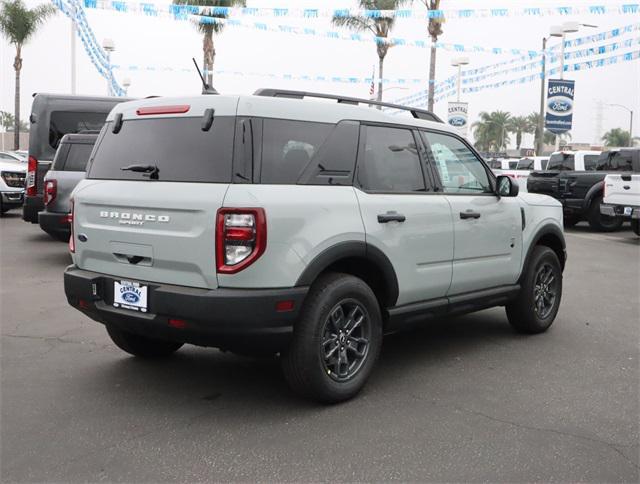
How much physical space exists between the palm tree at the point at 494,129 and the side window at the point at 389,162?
277 feet

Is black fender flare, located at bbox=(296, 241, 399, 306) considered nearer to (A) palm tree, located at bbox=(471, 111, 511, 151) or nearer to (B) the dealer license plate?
(B) the dealer license plate

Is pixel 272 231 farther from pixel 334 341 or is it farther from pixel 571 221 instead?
pixel 571 221

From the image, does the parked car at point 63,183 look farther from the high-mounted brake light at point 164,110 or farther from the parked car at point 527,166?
the parked car at point 527,166

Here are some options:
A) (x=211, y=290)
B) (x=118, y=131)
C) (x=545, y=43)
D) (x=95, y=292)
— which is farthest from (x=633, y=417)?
(x=545, y=43)

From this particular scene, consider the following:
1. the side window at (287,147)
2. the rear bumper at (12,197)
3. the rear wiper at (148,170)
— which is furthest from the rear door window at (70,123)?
the side window at (287,147)

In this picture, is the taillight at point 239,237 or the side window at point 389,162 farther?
the side window at point 389,162

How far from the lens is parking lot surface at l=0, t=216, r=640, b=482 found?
337 cm

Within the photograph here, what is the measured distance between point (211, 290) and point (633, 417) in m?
2.66

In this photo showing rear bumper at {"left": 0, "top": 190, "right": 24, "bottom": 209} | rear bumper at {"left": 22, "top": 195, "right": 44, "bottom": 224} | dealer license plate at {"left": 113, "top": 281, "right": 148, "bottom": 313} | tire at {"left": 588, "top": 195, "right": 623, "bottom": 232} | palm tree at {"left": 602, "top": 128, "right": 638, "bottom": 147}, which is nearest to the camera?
dealer license plate at {"left": 113, "top": 281, "right": 148, "bottom": 313}

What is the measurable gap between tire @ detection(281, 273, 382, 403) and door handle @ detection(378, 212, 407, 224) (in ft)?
1.40

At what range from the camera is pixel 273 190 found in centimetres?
381

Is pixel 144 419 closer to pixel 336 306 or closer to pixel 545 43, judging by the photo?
pixel 336 306

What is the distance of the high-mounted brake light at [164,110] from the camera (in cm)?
411

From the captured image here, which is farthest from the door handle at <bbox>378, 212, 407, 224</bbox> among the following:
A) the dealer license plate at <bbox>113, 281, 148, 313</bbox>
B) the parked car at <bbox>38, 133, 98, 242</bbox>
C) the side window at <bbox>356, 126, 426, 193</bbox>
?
the parked car at <bbox>38, 133, 98, 242</bbox>
